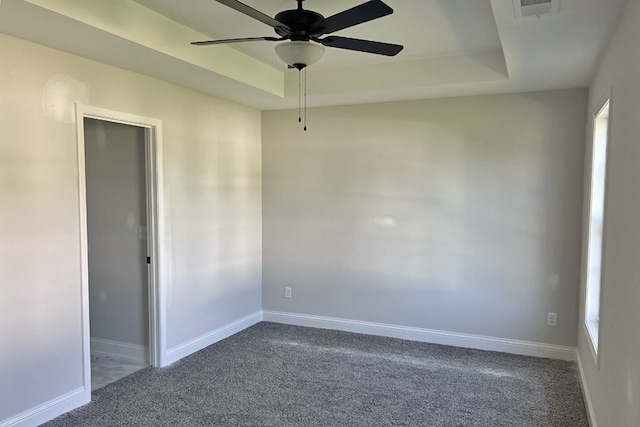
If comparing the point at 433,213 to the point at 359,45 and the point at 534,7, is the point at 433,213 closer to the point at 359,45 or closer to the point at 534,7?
the point at 359,45

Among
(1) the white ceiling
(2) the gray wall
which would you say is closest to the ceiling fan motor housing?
(1) the white ceiling

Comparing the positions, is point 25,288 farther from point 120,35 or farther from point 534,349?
point 534,349

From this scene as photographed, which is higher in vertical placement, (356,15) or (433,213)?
(356,15)

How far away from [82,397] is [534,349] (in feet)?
12.0

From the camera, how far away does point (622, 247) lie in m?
2.04

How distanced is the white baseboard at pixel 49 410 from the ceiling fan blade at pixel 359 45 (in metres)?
2.76

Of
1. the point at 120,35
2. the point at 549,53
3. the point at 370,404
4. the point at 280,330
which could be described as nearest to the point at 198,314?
the point at 280,330

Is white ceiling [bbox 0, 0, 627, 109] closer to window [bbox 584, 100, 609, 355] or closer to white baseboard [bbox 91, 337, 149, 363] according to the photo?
window [bbox 584, 100, 609, 355]

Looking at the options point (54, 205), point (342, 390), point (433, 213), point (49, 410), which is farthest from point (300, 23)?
point (49, 410)

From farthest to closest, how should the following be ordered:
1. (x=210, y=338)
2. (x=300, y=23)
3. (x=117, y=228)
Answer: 1. (x=210, y=338)
2. (x=117, y=228)
3. (x=300, y=23)

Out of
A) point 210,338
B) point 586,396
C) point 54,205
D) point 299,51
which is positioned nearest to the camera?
point 299,51

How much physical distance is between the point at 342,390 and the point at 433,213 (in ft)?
6.22

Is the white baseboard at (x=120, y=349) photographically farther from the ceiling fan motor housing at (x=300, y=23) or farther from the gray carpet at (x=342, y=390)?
the ceiling fan motor housing at (x=300, y=23)

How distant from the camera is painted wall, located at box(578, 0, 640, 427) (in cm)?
176
